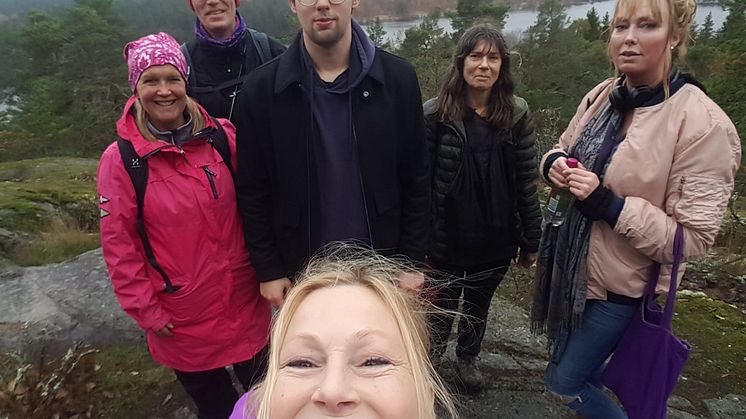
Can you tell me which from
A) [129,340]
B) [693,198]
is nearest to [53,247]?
[129,340]

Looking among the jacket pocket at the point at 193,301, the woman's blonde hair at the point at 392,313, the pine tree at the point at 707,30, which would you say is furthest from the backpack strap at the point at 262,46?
the pine tree at the point at 707,30

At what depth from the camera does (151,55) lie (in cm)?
195

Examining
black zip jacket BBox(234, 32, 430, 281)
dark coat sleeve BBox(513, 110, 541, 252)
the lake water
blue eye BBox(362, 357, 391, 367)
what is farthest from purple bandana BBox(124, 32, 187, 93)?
the lake water

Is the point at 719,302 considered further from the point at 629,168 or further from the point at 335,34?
the point at 335,34

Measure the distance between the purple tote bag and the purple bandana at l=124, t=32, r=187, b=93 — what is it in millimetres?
2080

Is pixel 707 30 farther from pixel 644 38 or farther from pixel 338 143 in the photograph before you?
pixel 338 143

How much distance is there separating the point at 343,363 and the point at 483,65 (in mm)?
1699

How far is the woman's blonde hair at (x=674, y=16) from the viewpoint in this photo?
162 cm

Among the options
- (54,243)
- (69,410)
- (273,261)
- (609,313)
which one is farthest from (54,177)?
(609,313)

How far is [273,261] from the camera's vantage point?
2.07m

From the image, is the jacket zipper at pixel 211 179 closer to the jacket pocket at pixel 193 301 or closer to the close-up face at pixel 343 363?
the jacket pocket at pixel 193 301

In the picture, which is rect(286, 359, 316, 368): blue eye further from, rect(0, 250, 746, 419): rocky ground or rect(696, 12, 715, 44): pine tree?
rect(696, 12, 715, 44): pine tree

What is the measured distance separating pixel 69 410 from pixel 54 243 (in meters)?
2.94

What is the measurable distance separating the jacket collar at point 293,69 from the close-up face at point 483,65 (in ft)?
2.07
